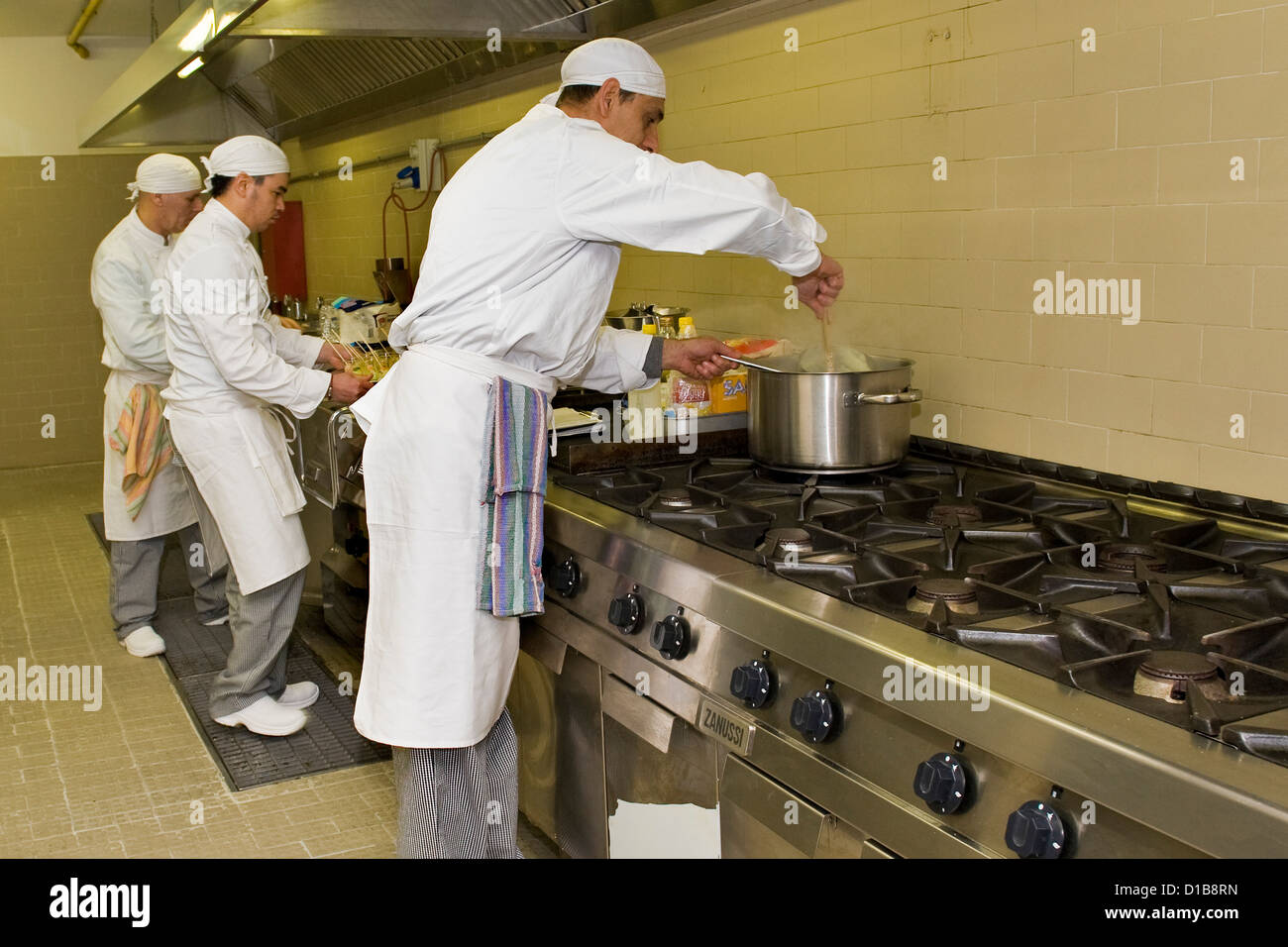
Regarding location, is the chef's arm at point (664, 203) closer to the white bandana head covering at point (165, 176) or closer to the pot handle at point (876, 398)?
the pot handle at point (876, 398)

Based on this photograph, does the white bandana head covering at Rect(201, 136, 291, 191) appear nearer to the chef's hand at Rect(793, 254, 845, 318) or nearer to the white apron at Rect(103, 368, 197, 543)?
the white apron at Rect(103, 368, 197, 543)

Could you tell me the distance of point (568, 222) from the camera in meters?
2.15

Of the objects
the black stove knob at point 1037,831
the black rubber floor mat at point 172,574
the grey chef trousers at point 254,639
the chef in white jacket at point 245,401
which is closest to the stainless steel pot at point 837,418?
the black stove knob at point 1037,831

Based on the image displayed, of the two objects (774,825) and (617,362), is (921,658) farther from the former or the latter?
(617,362)

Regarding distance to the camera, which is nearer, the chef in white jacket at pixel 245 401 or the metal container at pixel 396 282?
the chef in white jacket at pixel 245 401

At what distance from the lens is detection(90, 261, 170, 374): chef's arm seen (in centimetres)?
455

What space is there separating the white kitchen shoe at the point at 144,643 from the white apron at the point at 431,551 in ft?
8.11

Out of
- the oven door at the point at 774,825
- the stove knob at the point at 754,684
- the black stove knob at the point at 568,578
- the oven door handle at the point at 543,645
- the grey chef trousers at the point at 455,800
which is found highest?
the black stove knob at the point at 568,578

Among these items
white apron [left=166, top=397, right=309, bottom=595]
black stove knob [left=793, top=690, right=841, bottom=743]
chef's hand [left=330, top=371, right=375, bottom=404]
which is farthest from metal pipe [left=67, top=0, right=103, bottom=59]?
black stove knob [left=793, top=690, right=841, bottom=743]

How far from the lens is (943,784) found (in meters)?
1.44

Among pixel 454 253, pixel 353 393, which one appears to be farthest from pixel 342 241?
pixel 454 253

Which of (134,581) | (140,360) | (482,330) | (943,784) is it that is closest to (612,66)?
(482,330)

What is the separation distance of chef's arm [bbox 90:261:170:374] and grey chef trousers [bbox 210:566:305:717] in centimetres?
116

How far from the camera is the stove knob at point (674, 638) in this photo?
1.97 metres
